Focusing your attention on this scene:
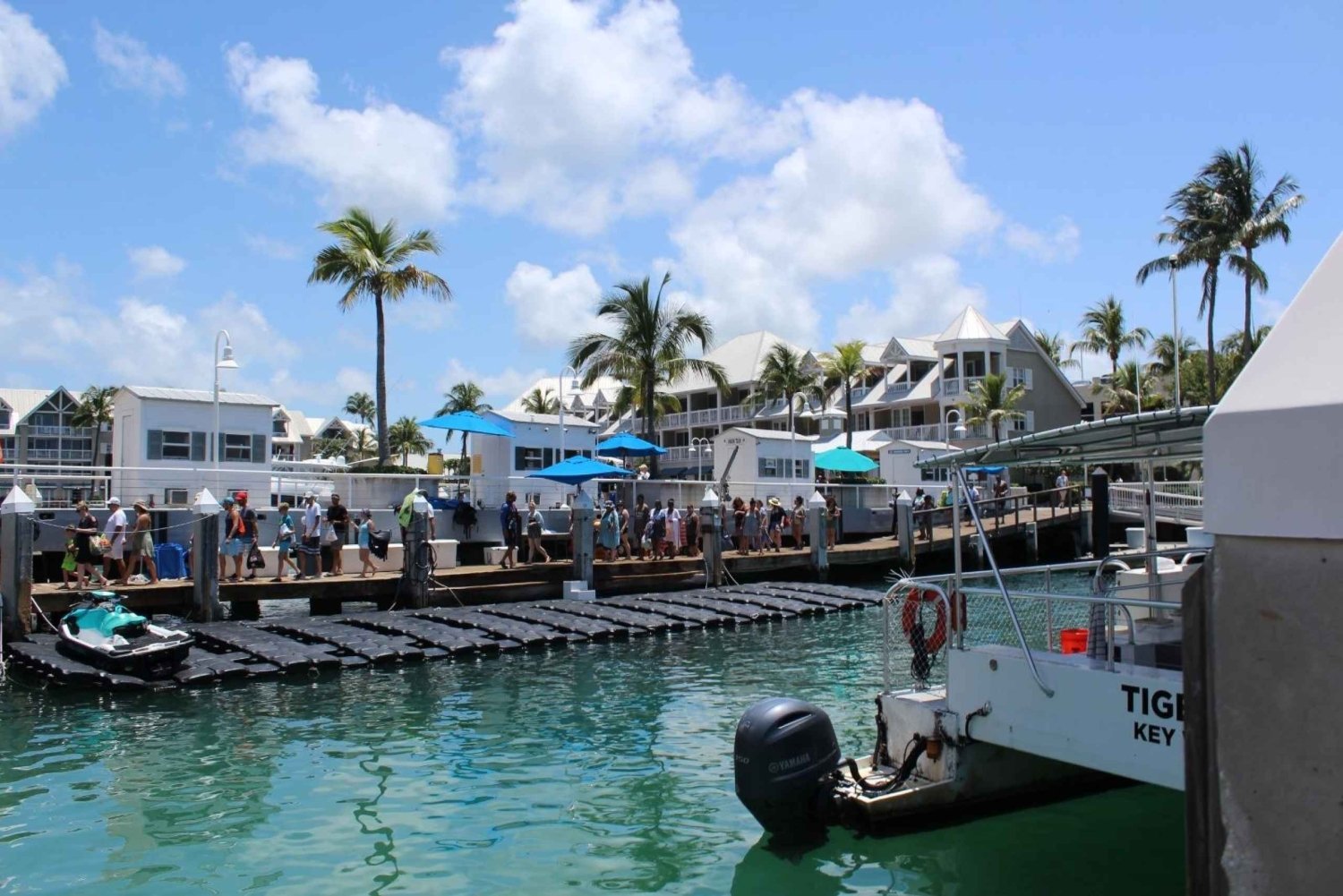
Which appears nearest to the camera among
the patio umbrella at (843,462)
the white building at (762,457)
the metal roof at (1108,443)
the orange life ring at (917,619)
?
the metal roof at (1108,443)

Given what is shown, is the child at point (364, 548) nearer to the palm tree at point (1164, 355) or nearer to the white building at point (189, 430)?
the white building at point (189, 430)

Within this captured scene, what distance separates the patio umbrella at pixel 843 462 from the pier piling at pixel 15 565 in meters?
25.5

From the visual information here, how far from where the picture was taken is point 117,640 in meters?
15.9

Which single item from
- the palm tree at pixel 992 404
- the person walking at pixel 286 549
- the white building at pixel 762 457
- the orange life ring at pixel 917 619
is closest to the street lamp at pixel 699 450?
the white building at pixel 762 457

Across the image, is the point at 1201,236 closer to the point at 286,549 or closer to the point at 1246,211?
the point at 1246,211

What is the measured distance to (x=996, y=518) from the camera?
34.6 m

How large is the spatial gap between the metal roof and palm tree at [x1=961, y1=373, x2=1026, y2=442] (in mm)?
42740

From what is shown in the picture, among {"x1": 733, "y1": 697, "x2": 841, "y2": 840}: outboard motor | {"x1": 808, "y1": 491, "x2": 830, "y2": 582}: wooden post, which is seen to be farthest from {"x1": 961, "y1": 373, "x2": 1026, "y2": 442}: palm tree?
{"x1": 733, "y1": 697, "x2": 841, "y2": 840}: outboard motor

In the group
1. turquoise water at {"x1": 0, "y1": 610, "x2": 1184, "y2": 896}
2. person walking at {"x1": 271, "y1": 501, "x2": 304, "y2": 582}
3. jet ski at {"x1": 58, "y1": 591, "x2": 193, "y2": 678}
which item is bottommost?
turquoise water at {"x1": 0, "y1": 610, "x2": 1184, "y2": 896}

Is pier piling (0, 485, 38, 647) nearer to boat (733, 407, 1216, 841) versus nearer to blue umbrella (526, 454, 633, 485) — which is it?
blue umbrella (526, 454, 633, 485)

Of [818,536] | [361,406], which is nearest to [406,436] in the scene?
[361,406]

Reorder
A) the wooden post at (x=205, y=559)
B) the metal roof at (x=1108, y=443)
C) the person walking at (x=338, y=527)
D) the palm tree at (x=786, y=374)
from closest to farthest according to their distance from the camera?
the metal roof at (x=1108, y=443), the wooden post at (x=205, y=559), the person walking at (x=338, y=527), the palm tree at (x=786, y=374)

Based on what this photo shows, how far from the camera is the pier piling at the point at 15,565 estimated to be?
688 inches

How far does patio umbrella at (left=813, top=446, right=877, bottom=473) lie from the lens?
3806cm
